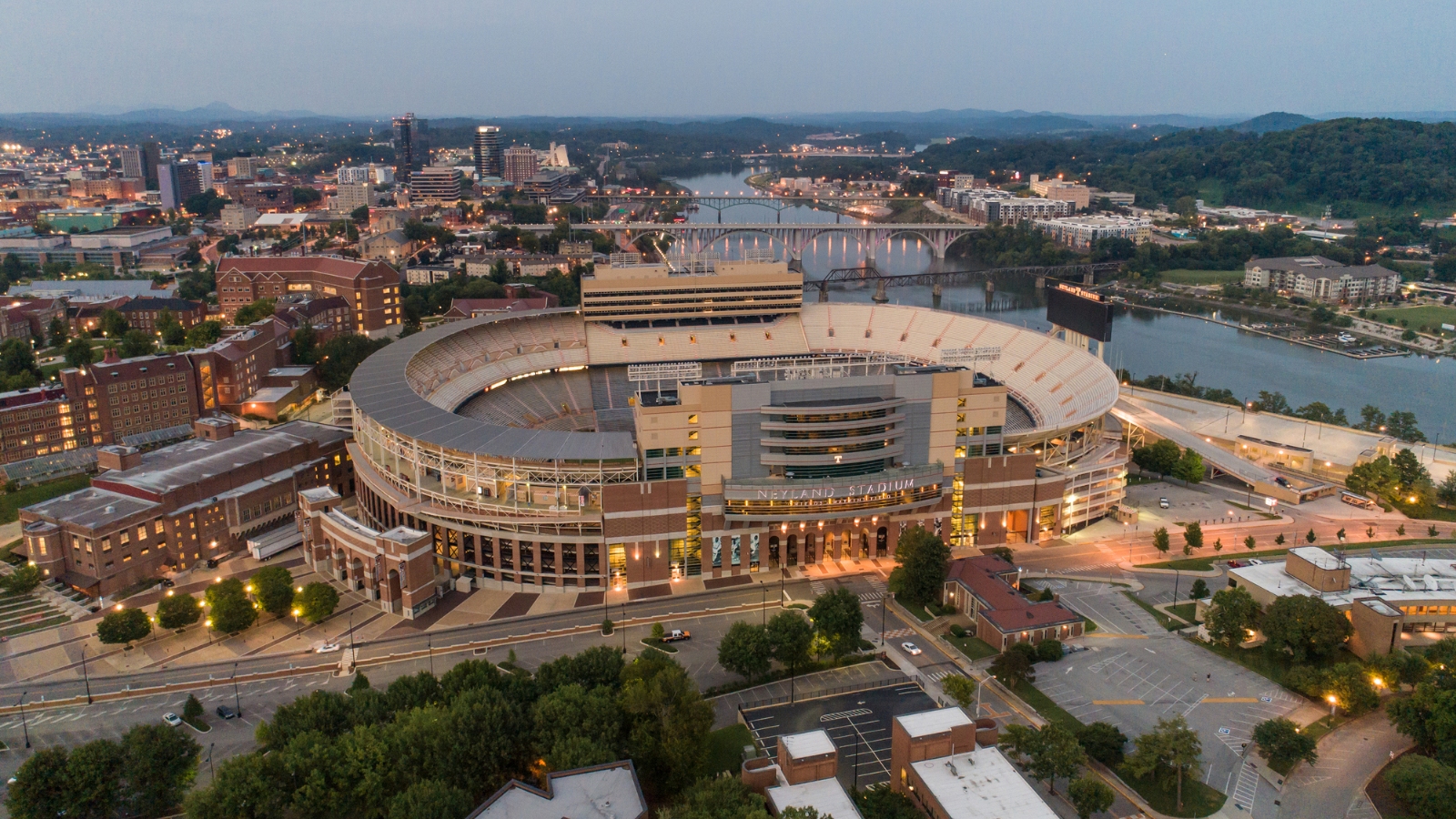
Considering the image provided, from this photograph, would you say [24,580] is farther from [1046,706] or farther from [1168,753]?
[1168,753]

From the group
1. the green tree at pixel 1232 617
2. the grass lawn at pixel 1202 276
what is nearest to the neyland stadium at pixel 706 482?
the green tree at pixel 1232 617

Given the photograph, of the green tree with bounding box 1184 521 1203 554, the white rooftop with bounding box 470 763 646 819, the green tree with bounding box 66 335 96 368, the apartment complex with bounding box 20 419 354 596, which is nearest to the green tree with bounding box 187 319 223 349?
the green tree with bounding box 66 335 96 368

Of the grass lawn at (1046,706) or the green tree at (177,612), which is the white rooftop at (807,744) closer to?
the grass lawn at (1046,706)

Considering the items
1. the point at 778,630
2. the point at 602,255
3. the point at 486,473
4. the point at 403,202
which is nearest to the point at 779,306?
the point at 486,473

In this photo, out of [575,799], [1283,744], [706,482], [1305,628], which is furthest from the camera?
[706,482]

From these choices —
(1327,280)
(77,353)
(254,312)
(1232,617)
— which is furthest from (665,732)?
(1327,280)

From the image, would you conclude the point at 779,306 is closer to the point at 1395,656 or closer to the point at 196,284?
the point at 1395,656

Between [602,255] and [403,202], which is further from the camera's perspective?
[403,202]
